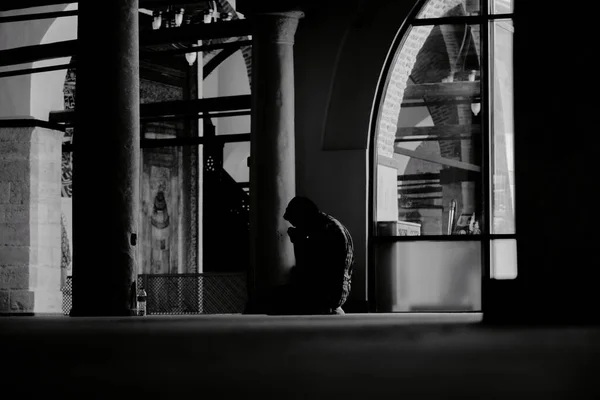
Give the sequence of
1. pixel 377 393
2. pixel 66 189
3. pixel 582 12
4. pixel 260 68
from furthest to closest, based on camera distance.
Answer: pixel 66 189 → pixel 260 68 → pixel 582 12 → pixel 377 393

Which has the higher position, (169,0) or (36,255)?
(169,0)

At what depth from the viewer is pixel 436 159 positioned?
1574 cm

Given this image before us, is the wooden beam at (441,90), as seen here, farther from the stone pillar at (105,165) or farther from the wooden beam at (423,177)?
the stone pillar at (105,165)

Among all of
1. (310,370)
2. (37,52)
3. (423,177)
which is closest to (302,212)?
(423,177)

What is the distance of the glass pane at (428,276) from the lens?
15.5 meters

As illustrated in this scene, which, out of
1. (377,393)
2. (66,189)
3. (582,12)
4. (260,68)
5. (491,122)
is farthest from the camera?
(66,189)

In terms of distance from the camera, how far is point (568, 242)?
5699mm

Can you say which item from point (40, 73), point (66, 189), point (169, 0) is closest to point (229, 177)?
point (66, 189)

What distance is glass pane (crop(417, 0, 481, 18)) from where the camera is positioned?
51.1 ft

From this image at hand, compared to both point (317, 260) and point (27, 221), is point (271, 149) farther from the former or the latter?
point (27, 221)

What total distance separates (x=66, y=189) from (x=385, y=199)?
1071cm

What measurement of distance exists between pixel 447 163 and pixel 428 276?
151cm


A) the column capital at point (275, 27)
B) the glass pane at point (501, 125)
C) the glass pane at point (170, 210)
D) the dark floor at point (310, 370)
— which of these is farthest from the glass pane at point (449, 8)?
the dark floor at point (310, 370)

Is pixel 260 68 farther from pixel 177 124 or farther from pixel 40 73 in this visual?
pixel 177 124
